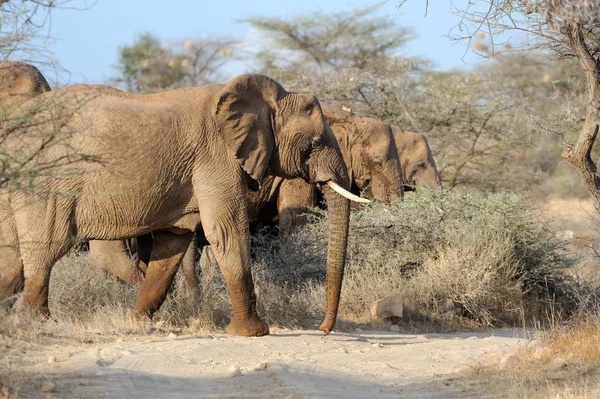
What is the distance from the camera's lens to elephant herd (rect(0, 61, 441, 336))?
830 cm

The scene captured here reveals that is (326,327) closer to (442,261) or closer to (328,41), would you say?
(442,261)

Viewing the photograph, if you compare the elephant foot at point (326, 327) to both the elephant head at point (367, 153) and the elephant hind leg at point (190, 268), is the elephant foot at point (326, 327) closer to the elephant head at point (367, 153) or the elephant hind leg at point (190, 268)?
the elephant hind leg at point (190, 268)

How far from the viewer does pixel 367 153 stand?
45.6 feet

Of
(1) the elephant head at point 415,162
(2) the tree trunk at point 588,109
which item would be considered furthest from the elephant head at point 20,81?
(1) the elephant head at point 415,162

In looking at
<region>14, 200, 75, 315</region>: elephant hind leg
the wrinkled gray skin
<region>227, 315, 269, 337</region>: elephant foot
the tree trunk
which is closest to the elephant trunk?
<region>227, 315, 269, 337</region>: elephant foot

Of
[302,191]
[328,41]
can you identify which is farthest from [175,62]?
[302,191]

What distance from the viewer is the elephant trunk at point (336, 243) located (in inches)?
355

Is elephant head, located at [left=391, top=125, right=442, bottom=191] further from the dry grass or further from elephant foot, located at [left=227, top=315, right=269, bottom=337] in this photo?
elephant foot, located at [left=227, top=315, right=269, bottom=337]

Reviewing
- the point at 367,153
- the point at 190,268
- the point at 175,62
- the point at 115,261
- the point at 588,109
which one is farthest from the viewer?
the point at 175,62

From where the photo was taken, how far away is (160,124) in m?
8.65

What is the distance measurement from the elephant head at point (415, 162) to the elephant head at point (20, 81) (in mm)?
7638

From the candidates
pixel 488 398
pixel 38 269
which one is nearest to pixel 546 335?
pixel 488 398

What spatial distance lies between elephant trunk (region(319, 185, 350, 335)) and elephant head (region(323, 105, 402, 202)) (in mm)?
4572

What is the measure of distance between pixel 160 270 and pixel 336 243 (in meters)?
1.64
